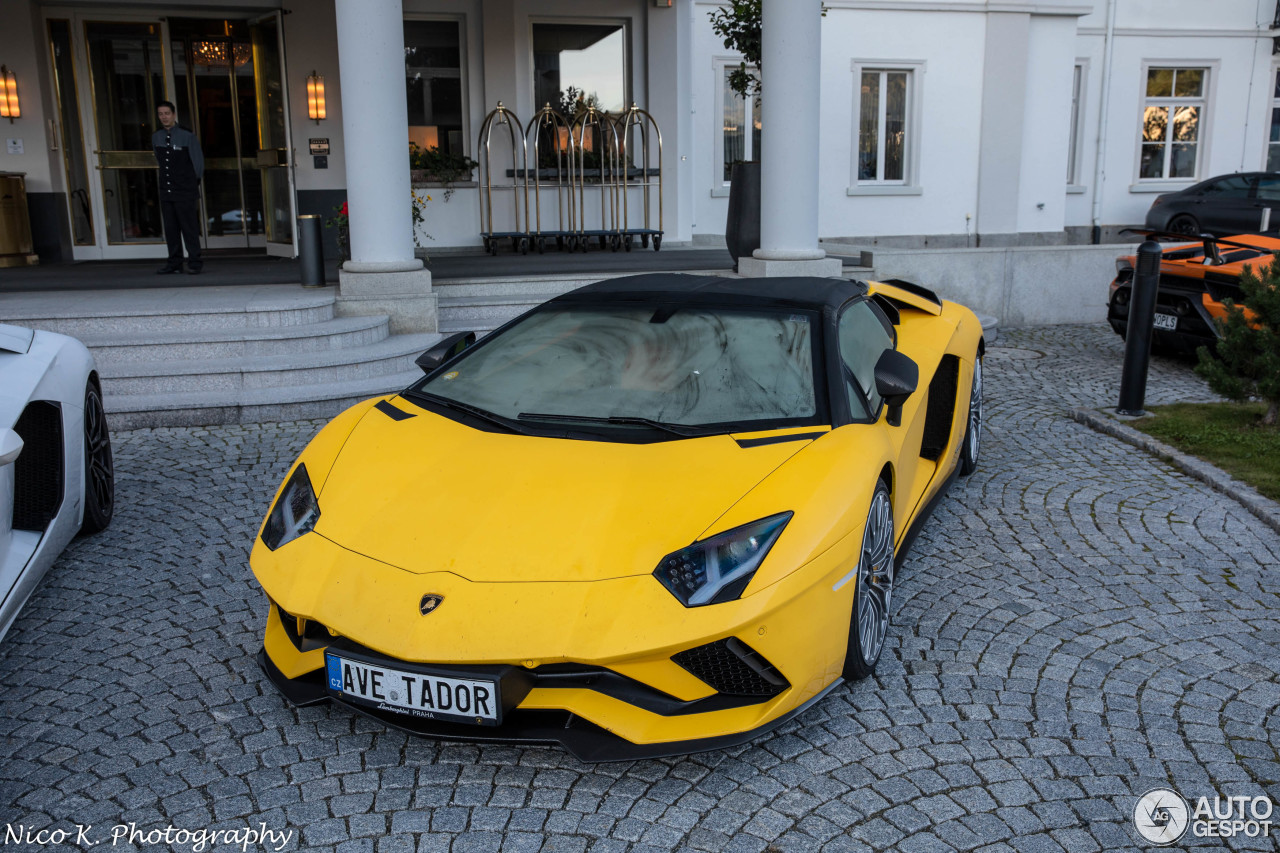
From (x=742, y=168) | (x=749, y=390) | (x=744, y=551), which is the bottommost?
(x=744, y=551)

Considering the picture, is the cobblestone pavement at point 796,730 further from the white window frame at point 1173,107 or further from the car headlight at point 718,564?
the white window frame at point 1173,107

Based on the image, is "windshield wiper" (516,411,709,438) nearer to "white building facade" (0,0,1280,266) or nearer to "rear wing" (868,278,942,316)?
"rear wing" (868,278,942,316)

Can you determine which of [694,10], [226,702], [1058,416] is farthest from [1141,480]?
[694,10]

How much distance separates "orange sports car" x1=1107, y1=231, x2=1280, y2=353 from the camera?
8070 mm

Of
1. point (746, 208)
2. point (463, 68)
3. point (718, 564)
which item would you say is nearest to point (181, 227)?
point (463, 68)

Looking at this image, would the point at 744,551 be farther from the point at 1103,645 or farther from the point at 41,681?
the point at 41,681

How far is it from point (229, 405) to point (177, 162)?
4443 millimetres

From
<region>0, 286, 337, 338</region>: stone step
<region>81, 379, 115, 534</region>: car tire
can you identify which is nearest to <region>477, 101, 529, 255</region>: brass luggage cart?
<region>0, 286, 337, 338</region>: stone step

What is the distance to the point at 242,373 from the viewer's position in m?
7.09

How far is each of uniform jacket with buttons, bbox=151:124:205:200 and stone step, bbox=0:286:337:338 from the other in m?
1.94

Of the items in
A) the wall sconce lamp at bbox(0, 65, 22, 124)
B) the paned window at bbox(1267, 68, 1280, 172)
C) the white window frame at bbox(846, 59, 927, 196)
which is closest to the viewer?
the wall sconce lamp at bbox(0, 65, 22, 124)

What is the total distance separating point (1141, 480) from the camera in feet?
18.6

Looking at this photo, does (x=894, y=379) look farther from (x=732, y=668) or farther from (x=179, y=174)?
(x=179, y=174)

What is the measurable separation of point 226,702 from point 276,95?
36.0ft
